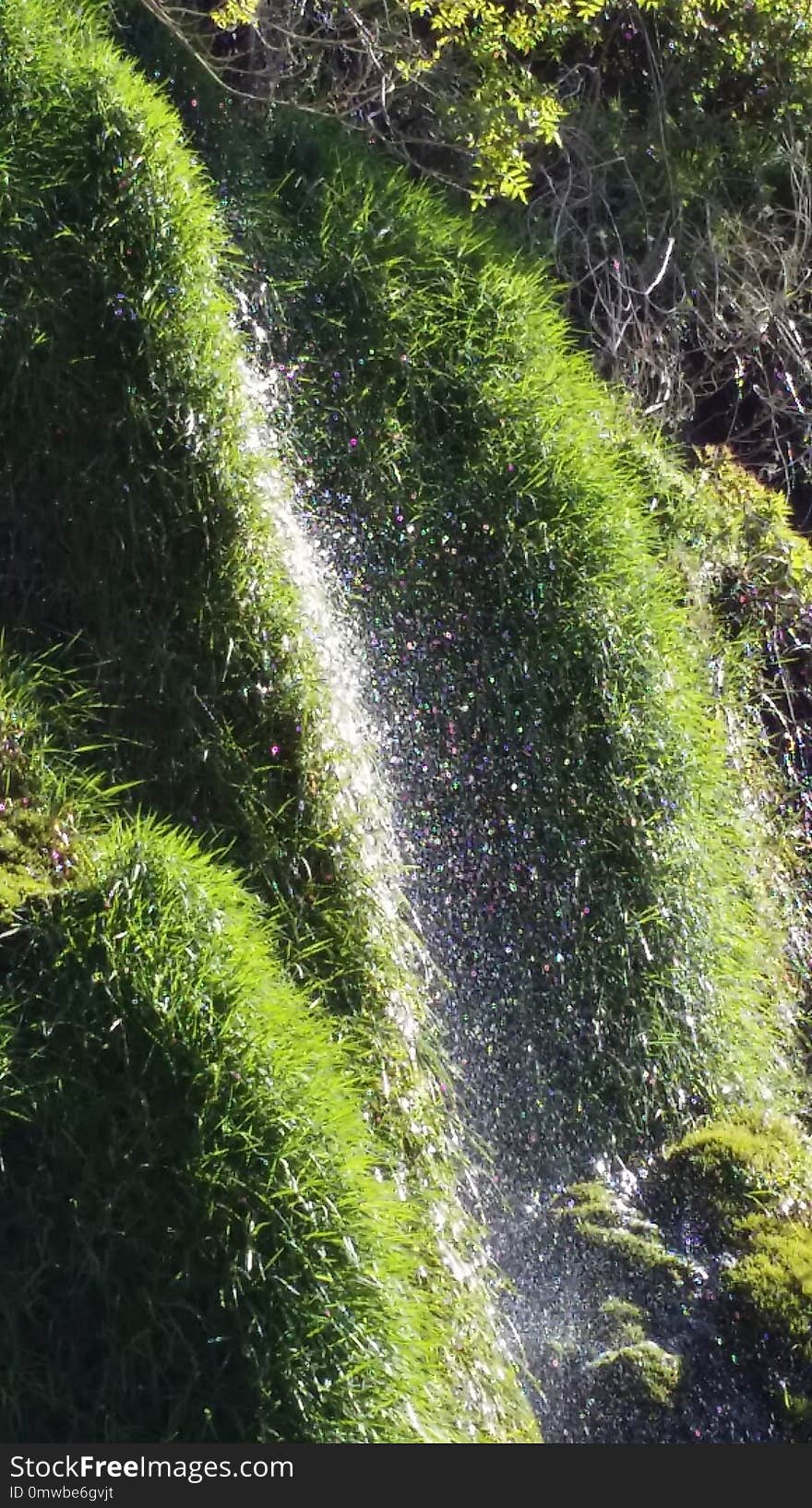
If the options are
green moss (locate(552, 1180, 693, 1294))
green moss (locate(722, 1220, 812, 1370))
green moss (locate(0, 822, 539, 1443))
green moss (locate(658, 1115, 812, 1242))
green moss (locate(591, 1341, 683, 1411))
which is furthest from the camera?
green moss (locate(658, 1115, 812, 1242))

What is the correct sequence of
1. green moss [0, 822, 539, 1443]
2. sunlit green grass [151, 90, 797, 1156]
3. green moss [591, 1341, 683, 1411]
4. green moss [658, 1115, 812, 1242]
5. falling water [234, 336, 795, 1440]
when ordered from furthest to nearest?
1. sunlit green grass [151, 90, 797, 1156]
2. green moss [658, 1115, 812, 1242]
3. falling water [234, 336, 795, 1440]
4. green moss [591, 1341, 683, 1411]
5. green moss [0, 822, 539, 1443]

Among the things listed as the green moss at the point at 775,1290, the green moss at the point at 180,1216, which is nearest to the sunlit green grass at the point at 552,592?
the green moss at the point at 775,1290

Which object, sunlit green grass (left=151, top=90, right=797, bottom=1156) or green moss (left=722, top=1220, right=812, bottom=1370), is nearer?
green moss (left=722, top=1220, right=812, bottom=1370)

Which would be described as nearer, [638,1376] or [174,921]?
[174,921]

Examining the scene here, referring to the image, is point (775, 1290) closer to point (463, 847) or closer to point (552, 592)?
point (463, 847)

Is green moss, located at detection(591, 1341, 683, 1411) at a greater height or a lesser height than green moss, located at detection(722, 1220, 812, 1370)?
lesser

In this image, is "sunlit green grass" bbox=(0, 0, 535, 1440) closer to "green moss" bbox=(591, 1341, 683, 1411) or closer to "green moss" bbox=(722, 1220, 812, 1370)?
"green moss" bbox=(591, 1341, 683, 1411)

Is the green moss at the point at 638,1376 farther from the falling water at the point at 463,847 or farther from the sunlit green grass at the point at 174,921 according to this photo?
the sunlit green grass at the point at 174,921

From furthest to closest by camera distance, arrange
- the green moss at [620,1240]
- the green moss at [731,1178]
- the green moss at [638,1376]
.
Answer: the green moss at [731,1178], the green moss at [620,1240], the green moss at [638,1376]

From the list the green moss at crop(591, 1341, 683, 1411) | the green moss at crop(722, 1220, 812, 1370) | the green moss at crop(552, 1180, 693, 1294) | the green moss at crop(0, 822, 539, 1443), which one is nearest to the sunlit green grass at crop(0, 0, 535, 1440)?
the green moss at crop(0, 822, 539, 1443)

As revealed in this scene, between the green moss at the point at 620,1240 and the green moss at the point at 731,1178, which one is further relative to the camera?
the green moss at the point at 731,1178

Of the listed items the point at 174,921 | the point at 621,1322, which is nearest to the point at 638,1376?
the point at 621,1322

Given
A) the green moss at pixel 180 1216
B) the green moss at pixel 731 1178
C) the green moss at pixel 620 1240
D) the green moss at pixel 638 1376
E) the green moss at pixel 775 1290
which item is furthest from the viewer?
the green moss at pixel 731 1178

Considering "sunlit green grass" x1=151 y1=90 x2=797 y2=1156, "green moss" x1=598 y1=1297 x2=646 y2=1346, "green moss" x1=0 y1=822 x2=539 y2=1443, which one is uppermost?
"sunlit green grass" x1=151 y1=90 x2=797 y2=1156
